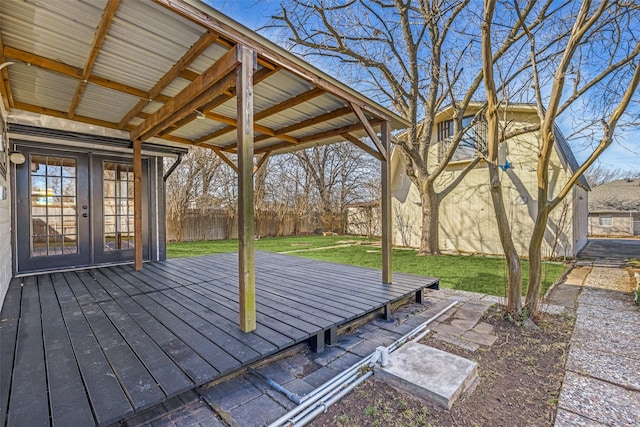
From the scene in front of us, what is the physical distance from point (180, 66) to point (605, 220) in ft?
86.2

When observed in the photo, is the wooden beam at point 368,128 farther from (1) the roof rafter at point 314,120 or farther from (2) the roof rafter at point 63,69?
(2) the roof rafter at point 63,69

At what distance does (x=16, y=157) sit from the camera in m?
4.07

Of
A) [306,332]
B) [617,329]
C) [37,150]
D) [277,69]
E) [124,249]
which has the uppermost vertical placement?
[277,69]

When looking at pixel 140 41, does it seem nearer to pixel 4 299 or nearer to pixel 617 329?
pixel 4 299

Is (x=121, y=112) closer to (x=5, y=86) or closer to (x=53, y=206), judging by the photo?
(x=5, y=86)

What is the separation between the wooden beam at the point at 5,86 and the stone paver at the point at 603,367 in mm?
5166

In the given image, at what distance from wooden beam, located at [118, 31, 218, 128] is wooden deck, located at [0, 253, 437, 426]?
232 cm

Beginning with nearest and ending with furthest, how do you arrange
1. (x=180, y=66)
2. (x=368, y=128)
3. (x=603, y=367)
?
(x=603, y=367) → (x=180, y=66) → (x=368, y=128)

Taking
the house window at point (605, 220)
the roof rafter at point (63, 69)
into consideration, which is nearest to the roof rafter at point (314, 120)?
the roof rafter at point (63, 69)

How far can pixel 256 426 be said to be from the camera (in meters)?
1.68

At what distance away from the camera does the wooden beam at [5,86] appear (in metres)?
2.70

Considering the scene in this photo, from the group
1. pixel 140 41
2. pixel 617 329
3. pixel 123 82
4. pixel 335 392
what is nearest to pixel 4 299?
pixel 123 82

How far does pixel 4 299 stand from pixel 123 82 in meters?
2.62

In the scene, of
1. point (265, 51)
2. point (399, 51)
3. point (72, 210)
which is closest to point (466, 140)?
point (399, 51)
